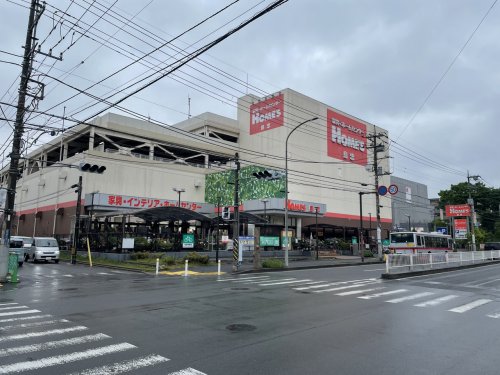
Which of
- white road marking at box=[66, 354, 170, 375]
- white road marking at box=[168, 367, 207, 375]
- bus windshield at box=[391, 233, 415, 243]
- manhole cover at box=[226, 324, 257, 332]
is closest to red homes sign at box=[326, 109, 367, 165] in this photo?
bus windshield at box=[391, 233, 415, 243]

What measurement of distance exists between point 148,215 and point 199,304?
23.4m

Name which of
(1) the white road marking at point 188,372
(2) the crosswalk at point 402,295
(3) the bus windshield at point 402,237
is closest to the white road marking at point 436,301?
(2) the crosswalk at point 402,295

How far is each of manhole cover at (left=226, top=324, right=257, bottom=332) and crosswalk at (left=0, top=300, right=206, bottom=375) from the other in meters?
2.18

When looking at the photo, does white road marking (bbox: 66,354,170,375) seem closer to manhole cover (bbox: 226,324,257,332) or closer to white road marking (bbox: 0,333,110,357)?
white road marking (bbox: 0,333,110,357)

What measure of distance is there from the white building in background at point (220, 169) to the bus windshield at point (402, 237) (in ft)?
28.4

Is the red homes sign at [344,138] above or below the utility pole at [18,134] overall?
above

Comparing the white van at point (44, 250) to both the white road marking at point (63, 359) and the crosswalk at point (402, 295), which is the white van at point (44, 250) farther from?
the white road marking at point (63, 359)

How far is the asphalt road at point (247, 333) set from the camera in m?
5.70

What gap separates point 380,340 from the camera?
286 inches

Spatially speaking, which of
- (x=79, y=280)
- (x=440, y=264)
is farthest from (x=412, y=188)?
(x=79, y=280)

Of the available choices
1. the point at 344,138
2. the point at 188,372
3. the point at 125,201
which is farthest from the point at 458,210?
the point at 188,372

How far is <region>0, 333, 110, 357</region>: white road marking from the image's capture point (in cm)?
630

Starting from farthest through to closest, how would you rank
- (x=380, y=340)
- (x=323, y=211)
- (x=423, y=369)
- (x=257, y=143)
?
(x=257, y=143) → (x=323, y=211) → (x=380, y=340) → (x=423, y=369)

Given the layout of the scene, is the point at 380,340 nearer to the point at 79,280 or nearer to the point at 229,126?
the point at 79,280
